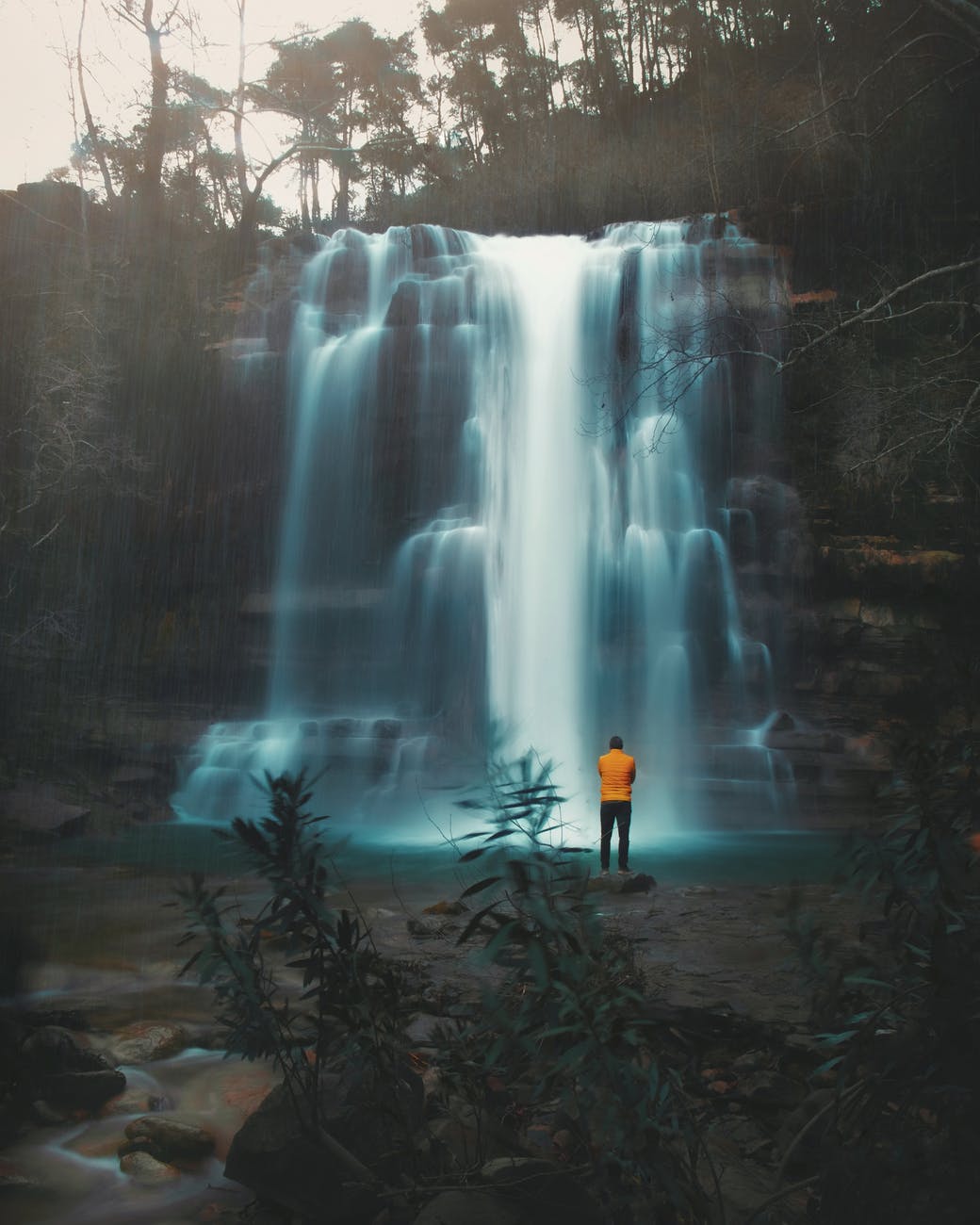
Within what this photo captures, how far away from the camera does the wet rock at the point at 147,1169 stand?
3387mm

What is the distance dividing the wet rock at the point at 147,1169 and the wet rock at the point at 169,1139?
0.05m

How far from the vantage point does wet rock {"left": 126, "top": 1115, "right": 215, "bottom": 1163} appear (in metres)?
3.55

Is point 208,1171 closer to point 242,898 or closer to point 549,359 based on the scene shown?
point 242,898

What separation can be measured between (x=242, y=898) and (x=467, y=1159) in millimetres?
5712

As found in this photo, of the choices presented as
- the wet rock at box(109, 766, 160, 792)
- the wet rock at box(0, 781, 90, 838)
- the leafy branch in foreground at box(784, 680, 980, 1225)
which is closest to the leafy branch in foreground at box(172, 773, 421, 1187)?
the leafy branch in foreground at box(784, 680, 980, 1225)

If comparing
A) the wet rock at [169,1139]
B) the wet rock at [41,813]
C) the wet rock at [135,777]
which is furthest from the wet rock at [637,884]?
the wet rock at [135,777]

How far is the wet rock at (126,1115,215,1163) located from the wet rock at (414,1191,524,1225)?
1759 mm

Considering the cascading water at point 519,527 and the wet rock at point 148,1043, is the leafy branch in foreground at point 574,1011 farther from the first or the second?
the cascading water at point 519,527

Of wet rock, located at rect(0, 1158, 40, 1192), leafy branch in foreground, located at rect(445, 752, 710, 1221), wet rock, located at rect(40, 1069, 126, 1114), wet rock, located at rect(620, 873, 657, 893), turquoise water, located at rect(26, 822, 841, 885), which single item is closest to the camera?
leafy branch in foreground, located at rect(445, 752, 710, 1221)

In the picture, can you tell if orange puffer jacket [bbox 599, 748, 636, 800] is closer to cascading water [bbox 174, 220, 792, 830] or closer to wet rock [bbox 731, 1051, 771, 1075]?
cascading water [bbox 174, 220, 792, 830]

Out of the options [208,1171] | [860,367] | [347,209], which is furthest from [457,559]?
[347,209]

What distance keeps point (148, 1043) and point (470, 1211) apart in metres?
2.90

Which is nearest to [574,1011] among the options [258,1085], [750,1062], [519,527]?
[750,1062]

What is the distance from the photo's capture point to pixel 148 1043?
4504 millimetres
